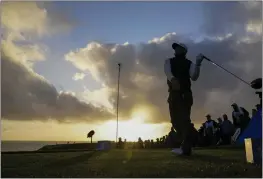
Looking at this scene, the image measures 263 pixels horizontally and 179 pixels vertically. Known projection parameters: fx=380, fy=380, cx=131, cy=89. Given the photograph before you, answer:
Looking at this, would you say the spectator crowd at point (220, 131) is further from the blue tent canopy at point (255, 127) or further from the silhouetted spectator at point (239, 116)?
the blue tent canopy at point (255, 127)

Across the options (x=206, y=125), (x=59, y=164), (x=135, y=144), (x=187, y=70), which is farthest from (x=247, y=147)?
(x=135, y=144)

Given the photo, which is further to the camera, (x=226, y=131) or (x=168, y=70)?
(x=226, y=131)

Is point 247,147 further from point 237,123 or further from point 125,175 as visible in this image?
point 237,123

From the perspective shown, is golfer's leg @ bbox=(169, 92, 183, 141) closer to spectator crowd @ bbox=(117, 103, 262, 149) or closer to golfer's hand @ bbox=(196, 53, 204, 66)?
golfer's hand @ bbox=(196, 53, 204, 66)

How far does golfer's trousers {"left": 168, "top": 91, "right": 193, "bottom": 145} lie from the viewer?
10.5m

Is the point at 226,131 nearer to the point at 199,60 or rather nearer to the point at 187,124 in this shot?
the point at 187,124

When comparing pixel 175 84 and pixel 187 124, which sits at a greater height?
pixel 175 84

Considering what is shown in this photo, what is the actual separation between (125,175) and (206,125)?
13973mm

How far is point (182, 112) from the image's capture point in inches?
419

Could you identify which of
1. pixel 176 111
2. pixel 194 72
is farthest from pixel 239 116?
pixel 194 72

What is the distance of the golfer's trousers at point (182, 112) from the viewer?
10477 millimetres

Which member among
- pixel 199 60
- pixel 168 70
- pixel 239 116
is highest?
pixel 199 60

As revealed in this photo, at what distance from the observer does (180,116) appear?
1066cm

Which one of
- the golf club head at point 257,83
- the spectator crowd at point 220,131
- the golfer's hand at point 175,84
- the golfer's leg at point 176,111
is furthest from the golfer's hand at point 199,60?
the spectator crowd at point 220,131
